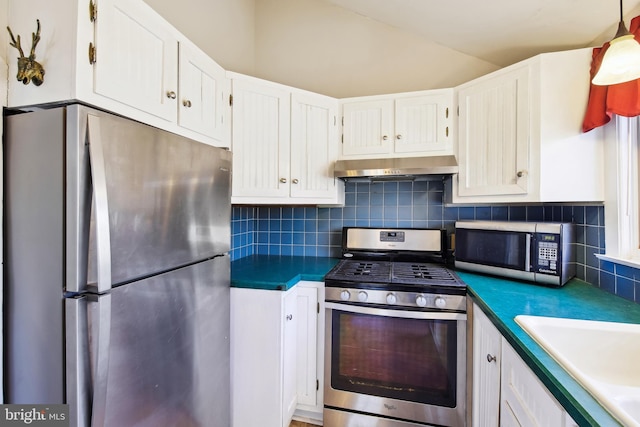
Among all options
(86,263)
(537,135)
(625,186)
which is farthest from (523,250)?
(86,263)

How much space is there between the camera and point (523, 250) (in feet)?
4.84

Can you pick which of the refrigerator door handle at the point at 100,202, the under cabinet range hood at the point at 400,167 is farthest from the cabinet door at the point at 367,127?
the refrigerator door handle at the point at 100,202

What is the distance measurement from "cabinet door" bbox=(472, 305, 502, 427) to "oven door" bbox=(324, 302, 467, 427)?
88 mm

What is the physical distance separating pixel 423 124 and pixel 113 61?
1649mm

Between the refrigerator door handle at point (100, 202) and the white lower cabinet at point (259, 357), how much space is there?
768 mm

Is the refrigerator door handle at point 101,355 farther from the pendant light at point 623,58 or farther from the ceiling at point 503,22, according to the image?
the ceiling at point 503,22

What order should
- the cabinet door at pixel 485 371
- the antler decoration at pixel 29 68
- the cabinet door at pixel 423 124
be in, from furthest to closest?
the cabinet door at pixel 423 124 < the cabinet door at pixel 485 371 < the antler decoration at pixel 29 68

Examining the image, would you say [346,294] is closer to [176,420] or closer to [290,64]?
[176,420]

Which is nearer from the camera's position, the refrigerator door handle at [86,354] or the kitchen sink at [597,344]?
the refrigerator door handle at [86,354]

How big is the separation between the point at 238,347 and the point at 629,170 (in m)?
2.18

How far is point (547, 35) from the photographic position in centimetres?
151

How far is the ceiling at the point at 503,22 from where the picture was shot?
4.32 feet

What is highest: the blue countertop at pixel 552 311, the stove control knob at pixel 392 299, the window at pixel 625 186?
the window at pixel 625 186

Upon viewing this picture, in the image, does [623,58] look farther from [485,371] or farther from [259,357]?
[259,357]
